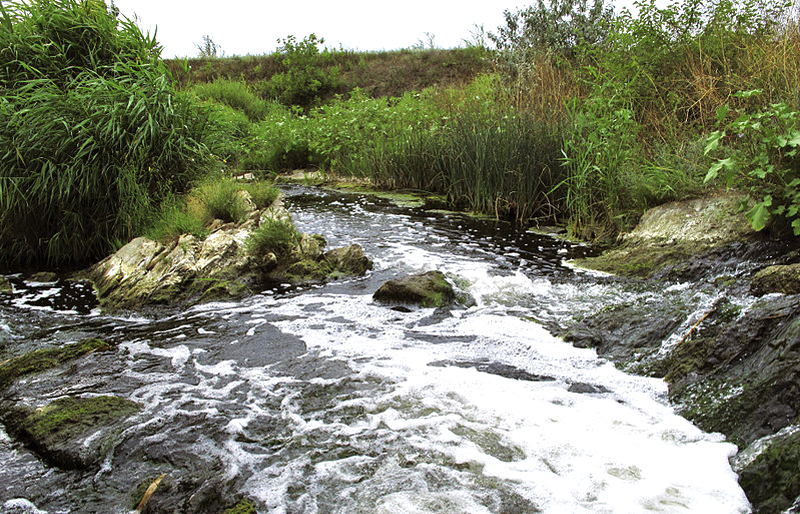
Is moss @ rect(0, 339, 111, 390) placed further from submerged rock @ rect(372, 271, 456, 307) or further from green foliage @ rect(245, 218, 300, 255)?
submerged rock @ rect(372, 271, 456, 307)

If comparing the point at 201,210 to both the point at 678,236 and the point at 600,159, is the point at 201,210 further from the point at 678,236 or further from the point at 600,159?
the point at 678,236

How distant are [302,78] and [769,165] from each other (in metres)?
17.0

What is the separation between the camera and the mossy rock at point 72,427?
8.01ft

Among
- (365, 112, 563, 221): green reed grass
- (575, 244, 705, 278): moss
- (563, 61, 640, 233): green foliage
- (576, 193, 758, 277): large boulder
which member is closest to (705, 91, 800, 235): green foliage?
(576, 193, 758, 277): large boulder

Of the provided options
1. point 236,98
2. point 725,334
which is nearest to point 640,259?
point 725,334

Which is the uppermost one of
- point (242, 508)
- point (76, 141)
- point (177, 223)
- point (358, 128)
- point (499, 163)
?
point (358, 128)

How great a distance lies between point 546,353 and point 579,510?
148 cm

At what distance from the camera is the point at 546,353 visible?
3.49 metres

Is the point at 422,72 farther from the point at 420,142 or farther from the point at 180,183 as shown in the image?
the point at 180,183

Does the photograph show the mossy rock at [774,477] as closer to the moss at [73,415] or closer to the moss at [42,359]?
the moss at [73,415]

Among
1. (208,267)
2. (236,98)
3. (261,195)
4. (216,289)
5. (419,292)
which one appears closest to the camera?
(419,292)

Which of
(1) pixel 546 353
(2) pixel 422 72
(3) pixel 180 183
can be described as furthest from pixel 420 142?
(2) pixel 422 72

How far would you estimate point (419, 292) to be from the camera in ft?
14.7

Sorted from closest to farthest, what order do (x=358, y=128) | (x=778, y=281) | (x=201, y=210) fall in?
(x=778, y=281) < (x=201, y=210) < (x=358, y=128)
